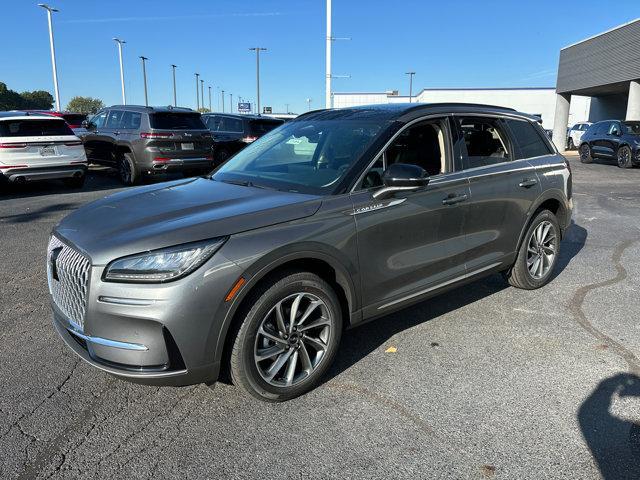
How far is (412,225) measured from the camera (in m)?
3.57

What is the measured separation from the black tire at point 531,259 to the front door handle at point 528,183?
0.36 m

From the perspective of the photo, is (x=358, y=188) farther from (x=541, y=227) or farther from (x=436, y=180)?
(x=541, y=227)

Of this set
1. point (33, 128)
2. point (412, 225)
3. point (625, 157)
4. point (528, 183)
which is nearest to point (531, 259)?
point (528, 183)

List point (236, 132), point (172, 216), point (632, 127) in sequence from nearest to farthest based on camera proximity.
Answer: point (172, 216), point (236, 132), point (632, 127)

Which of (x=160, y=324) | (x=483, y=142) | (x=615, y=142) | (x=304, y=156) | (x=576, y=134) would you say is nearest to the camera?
(x=160, y=324)

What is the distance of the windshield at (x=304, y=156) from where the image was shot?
354 cm

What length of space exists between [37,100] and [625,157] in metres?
92.6

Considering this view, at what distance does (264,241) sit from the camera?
2828 millimetres

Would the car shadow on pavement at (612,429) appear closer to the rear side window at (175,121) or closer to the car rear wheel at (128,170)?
the rear side window at (175,121)

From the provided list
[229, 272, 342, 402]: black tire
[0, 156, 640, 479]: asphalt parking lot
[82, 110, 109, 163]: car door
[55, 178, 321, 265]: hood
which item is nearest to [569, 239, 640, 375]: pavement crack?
[0, 156, 640, 479]: asphalt parking lot

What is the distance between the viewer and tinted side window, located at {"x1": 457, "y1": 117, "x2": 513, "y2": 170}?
4.21 m

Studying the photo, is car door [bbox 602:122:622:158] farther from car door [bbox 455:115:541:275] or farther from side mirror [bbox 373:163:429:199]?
side mirror [bbox 373:163:429:199]

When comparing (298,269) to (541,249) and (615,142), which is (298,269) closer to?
(541,249)

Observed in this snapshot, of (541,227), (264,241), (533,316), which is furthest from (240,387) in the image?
(541,227)
